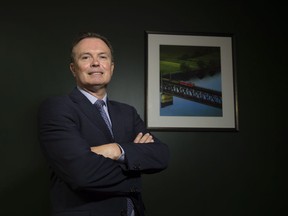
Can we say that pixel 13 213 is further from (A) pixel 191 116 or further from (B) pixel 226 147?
(B) pixel 226 147

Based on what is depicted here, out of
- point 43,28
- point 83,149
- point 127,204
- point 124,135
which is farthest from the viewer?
point 43,28

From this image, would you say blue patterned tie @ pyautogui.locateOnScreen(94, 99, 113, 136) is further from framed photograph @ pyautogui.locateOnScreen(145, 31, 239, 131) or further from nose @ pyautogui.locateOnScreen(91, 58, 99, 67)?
framed photograph @ pyautogui.locateOnScreen(145, 31, 239, 131)

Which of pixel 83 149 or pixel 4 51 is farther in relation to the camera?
pixel 4 51

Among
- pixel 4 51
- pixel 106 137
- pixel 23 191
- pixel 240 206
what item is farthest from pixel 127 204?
pixel 4 51

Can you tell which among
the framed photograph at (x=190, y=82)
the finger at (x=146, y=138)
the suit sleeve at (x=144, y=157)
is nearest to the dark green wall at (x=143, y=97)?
the framed photograph at (x=190, y=82)

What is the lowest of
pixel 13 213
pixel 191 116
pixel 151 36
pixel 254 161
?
pixel 13 213

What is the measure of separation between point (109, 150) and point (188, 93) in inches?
55.8

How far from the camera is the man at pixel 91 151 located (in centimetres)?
147

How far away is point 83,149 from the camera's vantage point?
1477 mm

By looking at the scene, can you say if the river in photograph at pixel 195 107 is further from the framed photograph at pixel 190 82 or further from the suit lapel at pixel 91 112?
the suit lapel at pixel 91 112

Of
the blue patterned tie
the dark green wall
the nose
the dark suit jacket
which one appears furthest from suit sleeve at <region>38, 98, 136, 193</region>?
the dark green wall

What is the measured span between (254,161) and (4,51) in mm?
2299

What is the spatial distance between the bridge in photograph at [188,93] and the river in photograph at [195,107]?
0.09 feet

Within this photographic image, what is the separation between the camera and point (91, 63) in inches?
70.3
